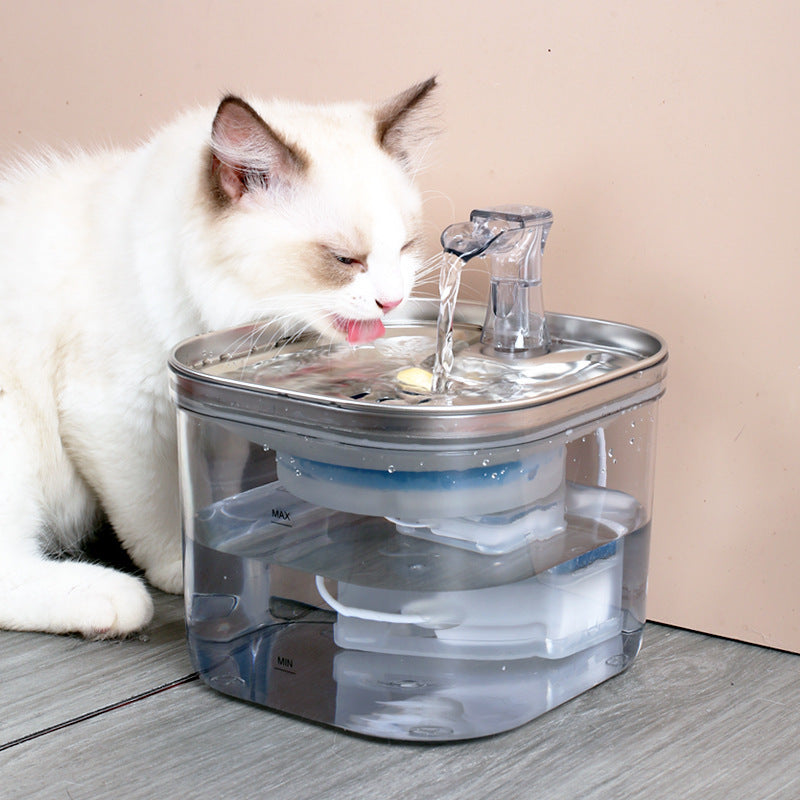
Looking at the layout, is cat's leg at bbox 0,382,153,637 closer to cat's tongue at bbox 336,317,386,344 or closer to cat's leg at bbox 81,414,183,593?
cat's leg at bbox 81,414,183,593

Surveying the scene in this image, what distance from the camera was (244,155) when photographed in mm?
990

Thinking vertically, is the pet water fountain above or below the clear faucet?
below

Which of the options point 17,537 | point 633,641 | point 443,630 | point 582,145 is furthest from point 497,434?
point 17,537

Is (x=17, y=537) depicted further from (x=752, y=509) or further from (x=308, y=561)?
(x=752, y=509)

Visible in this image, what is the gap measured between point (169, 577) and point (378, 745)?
426 mm

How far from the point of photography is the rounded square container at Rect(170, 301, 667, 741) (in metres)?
0.81

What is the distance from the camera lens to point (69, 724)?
91 centimetres

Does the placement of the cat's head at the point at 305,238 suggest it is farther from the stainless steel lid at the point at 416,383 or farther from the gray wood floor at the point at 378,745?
the gray wood floor at the point at 378,745

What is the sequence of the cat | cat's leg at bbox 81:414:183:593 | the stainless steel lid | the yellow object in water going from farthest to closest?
cat's leg at bbox 81:414:183:593 → the cat → the yellow object in water → the stainless steel lid

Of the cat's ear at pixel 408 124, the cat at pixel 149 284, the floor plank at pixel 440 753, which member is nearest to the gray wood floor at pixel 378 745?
the floor plank at pixel 440 753

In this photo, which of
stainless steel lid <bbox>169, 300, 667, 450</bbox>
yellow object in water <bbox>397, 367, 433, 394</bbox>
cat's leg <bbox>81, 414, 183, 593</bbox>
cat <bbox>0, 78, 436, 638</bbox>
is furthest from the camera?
cat's leg <bbox>81, 414, 183, 593</bbox>

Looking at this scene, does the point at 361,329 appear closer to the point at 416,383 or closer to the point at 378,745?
the point at 416,383

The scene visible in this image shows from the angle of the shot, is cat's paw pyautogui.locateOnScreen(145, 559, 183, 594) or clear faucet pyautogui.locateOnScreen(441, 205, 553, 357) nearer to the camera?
clear faucet pyautogui.locateOnScreen(441, 205, 553, 357)

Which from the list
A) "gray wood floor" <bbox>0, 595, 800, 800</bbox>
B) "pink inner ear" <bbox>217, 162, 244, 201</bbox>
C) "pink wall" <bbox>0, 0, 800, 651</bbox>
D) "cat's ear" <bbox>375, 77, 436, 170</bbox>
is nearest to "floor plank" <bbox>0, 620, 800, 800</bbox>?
"gray wood floor" <bbox>0, 595, 800, 800</bbox>
